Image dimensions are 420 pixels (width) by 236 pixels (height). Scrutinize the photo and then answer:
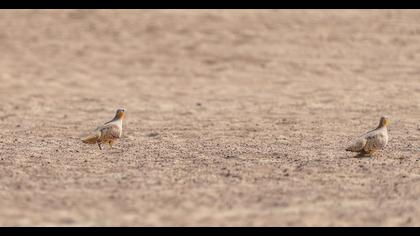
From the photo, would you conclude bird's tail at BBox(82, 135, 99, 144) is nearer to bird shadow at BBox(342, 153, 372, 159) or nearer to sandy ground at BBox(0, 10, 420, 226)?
sandy ground at BBox(0, 10, 420, 226)

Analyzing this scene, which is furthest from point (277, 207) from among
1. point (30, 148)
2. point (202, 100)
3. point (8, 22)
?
point (8, 22)

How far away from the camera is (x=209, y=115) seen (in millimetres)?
13664

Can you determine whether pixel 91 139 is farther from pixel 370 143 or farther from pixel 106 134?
pixel 370 143

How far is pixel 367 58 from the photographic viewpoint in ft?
62.7

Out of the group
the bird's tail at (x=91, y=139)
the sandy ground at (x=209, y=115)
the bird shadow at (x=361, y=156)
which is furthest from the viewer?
the bird's tail at (x=91, y=139)

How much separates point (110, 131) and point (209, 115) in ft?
12.7

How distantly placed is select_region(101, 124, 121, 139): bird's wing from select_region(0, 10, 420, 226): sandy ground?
0.81ft

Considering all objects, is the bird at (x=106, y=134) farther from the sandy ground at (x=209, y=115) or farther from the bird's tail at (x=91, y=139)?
the sandy ground at (x=209, y=115)

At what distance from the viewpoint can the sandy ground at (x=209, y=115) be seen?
7438 mm

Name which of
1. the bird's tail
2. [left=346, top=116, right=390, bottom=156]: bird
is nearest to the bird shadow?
[left=346, top=116, right=390, bottom=156]: bird

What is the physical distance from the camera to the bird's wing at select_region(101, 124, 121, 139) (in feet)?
32.9

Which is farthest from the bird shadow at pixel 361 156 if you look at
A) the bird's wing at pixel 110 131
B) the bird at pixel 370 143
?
the bird's wing at pixel 110 131

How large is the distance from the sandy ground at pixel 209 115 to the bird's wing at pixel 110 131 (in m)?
0.25
